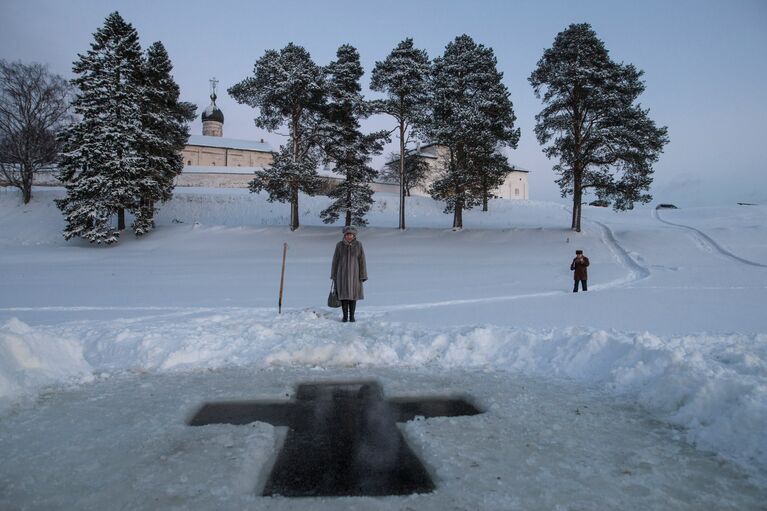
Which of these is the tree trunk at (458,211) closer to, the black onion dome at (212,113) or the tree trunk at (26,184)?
the tree trunk at (26,184)

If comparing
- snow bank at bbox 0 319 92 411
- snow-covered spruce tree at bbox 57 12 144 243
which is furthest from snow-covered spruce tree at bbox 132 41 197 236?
snow bank at bbox 0 319 92 411

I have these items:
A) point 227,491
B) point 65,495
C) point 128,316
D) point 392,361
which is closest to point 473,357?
point 392,361

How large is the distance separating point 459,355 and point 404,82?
24.4m

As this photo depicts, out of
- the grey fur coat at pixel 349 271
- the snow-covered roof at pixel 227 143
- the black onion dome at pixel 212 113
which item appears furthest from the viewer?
the black onion dome at pixel 212 113

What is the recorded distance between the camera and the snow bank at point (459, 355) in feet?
14.0

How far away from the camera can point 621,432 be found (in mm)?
4211

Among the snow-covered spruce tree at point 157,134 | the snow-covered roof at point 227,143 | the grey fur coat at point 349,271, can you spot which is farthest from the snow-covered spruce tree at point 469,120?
the snow-covered roof at point 227,143

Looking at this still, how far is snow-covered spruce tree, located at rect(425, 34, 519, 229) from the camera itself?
26.5 metres

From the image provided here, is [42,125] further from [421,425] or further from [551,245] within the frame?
[421,425]

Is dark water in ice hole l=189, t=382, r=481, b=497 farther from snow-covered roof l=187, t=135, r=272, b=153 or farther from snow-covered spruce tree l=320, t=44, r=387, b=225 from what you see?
snow-covered roof l=187, t=135, r=272, b=153

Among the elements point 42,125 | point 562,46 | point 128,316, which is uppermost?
point 562,46

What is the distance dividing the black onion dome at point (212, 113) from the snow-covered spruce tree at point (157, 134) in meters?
38.8

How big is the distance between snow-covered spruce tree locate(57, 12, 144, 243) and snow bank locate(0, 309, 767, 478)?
21.8 metres

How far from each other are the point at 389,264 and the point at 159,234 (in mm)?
16733
